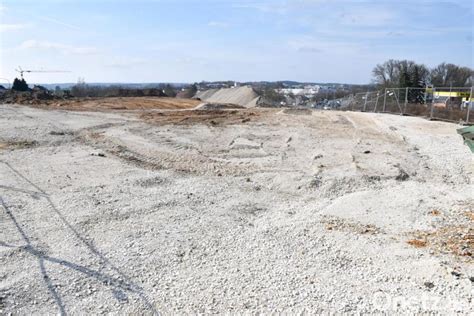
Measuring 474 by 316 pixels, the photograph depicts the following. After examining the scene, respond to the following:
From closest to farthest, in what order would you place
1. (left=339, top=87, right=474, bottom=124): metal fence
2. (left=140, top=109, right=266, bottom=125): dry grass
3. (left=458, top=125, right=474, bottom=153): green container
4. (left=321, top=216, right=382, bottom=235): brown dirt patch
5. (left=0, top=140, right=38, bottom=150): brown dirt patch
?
(left=321, top=216, right=382, bottom=235): brown dirt patch < (left=458, top=125, right=474, bottom=153): green container < (left=0, top=140, right=38, bottom=150): brown dirt patch < (left=140, top=109, right=266, bottom=125): dry grass < (left=339, top=87, right=474, bottom=124): metal fence

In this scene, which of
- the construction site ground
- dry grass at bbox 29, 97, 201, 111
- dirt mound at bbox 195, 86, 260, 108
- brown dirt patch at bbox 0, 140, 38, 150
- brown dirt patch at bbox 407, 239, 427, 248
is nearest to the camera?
the construction site ground

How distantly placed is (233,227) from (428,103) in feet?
64.2

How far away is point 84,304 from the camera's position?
187 inches

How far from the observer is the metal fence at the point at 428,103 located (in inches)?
783

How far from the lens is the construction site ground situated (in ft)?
16.5

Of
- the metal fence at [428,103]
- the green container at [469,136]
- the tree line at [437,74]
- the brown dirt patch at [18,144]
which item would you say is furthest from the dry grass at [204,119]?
the tree line at [437,74]

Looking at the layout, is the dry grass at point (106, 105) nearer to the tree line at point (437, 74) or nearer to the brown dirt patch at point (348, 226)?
the brown dirt patch at point (348, 226)

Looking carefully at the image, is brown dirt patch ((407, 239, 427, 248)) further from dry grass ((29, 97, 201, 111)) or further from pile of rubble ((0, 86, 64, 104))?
pile of rubble ((0, 86, 64, 104))

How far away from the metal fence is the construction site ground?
619 cm

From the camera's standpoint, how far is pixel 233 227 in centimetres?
716

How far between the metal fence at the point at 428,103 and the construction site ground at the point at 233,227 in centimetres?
619

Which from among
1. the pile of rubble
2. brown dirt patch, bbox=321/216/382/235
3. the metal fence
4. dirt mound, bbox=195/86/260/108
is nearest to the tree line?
dirt mound, bbox=195/86/260/108

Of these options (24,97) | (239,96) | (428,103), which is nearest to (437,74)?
(239,96)

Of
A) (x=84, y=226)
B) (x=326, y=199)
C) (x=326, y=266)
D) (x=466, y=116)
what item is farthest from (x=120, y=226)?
(x=466, y=116)
